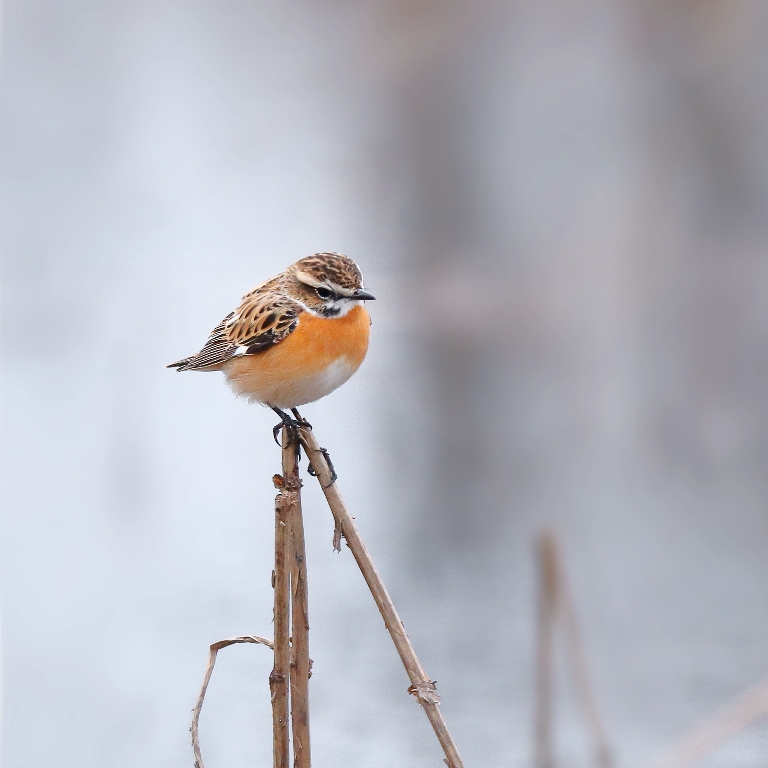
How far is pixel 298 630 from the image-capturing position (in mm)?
1300

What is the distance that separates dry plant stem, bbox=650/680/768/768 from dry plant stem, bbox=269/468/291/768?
0.58 meters

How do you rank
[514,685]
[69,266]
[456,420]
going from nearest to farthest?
[514,685] → [69,266] → [456,420]

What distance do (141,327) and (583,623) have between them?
1.59 m

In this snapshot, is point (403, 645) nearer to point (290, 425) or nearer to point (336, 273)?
point (290, 425)

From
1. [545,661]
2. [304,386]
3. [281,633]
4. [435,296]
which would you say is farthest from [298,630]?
[435,296]

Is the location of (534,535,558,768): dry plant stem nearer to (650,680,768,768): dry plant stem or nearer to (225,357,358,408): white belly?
(650,680,768,768): dry plant stem

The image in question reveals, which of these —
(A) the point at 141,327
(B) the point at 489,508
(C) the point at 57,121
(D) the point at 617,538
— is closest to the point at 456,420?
(B) the point at 489,508

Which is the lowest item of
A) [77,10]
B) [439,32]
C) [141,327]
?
[141,327]

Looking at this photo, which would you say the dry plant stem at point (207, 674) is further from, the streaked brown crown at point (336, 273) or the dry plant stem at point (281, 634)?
the streaked brown crown at point (336, 273)

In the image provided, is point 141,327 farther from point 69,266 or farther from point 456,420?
point 456,420

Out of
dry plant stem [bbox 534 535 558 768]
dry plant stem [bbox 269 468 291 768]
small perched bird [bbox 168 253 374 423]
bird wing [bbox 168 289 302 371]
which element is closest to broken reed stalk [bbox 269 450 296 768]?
dry plant stem [bbox 269 468 291 768]

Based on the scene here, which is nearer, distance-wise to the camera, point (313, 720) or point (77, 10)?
point (313, 720)

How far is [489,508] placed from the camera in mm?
2834

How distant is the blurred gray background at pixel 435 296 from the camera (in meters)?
2.61
